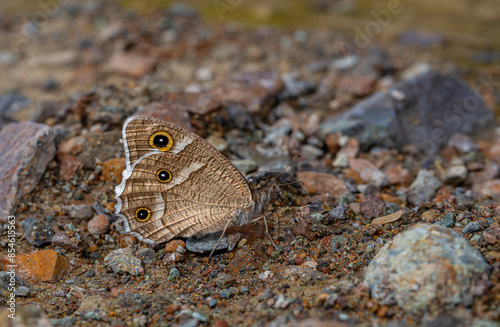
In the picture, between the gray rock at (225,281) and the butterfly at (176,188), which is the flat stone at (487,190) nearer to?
the butterfly at (176,188)

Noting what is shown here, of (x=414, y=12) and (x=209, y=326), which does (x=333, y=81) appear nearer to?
(x=414, y=12)

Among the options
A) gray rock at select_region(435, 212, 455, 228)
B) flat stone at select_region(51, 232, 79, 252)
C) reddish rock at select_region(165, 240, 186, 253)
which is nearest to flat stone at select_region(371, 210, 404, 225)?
gray rock at select_region(435, 212, 455, 228)

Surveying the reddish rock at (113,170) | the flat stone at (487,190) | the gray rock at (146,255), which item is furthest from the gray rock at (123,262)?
the flat stone at (487,190)

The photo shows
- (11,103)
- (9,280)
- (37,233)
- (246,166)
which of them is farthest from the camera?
(11,103)

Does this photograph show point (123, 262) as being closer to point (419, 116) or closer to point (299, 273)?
point (299, 273)

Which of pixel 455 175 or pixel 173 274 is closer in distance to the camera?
pixel 173 274

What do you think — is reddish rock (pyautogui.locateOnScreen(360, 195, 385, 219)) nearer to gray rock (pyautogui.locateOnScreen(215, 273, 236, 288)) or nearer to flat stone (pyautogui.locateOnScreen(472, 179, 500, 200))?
flat stone (pyautogui.locateOnScreen(472, 179, 500, 200))

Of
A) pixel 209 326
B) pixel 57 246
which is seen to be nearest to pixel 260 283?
pixel 209 326

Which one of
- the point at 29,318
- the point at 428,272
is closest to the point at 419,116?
the point at 428,272
